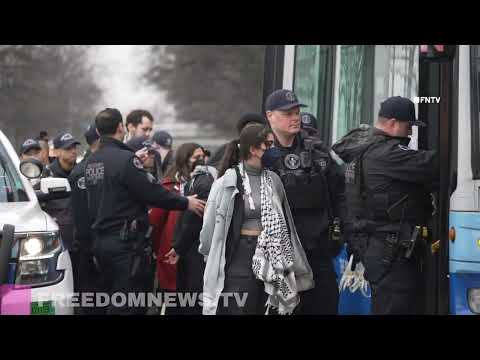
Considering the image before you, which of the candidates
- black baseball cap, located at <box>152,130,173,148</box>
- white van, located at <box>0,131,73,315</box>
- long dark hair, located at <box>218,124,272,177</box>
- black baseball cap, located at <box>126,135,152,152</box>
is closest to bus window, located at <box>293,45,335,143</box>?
black baseball cap, located at <box>126,135,152,152</box>

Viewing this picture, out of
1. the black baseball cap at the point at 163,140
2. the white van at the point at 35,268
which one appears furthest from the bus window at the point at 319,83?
the white van at the point at 35,268

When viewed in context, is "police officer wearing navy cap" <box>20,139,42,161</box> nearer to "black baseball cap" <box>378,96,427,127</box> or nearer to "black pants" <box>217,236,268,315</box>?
"black pants" <box>217,236,268,315</box>

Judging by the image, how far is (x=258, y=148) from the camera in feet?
21.5

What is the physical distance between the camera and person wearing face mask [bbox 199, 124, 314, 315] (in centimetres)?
630

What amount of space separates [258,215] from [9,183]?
5.42ft

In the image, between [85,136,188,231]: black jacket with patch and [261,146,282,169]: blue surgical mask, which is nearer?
[261,146,282,169]: blue surgical mask

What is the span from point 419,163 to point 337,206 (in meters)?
1.01

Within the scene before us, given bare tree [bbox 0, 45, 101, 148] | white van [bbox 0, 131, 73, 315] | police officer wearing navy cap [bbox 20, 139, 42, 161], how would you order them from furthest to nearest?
bare tree [bbox 0, 45, 101, 148]
police officer wearing navy cap [bbox 20, 139, 42, 161]
white van [bbox 0, 131, 73, 315]

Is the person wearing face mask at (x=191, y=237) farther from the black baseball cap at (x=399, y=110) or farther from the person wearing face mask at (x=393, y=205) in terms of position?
the black baseball cap at (x=399, y=110)

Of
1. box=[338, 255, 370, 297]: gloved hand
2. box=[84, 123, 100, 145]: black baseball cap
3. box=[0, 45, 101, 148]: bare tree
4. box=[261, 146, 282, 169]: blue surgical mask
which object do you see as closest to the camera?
box=[261, 146, 282, 169]: blue surgical mask
